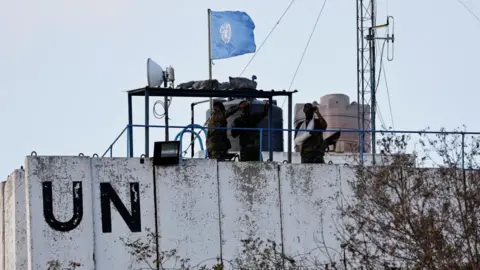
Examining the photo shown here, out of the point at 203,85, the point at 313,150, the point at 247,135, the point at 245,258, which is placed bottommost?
the point at 245,258

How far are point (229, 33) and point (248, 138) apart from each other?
3.91 metres

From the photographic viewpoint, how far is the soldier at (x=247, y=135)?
28.2 m

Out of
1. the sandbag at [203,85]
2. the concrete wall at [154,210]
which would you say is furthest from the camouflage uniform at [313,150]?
the sandbag at [203,85]

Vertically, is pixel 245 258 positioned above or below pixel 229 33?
below

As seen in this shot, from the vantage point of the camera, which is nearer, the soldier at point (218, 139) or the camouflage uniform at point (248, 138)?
the soldier at point (218, 139)

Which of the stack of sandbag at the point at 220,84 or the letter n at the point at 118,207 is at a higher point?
the stack of sandbag at the point at 220,84

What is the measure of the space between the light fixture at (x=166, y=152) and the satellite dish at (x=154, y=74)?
206 cm

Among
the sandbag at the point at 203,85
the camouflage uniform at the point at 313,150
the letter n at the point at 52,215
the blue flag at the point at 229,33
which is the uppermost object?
the blue flag at the point at 229,33

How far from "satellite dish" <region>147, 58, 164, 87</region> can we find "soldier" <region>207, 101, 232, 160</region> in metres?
1.21

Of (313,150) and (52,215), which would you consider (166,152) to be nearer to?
(52,215)

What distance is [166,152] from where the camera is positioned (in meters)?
26.4

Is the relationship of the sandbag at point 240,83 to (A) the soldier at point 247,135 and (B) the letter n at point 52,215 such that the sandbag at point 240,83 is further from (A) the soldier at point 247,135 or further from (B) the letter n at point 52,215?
(B) the letter n at point 52,215

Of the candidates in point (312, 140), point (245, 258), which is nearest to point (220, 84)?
point (312, 140)

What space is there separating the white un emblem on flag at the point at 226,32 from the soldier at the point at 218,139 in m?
3.65
